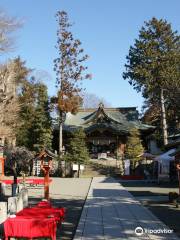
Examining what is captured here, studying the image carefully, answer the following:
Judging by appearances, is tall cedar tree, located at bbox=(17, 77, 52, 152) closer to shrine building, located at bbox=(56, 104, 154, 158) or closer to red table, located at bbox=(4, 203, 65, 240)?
shrine building, located at bbox=(56, 104, 154, 158)

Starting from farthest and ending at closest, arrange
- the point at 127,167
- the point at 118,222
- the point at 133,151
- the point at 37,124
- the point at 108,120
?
the point at 108,120
the point at 37,124
the point at 133,151
the point at 127,167
the point at 118,222

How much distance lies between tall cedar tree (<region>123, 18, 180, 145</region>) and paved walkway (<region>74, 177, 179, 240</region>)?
25296 millimetres

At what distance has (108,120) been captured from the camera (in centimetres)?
4925

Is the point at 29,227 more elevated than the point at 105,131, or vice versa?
the point at 105,131

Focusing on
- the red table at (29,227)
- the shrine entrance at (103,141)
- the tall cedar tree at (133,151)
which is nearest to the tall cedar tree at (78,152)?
the tall cedar tree at (133,151)

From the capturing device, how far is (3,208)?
35.7 ft

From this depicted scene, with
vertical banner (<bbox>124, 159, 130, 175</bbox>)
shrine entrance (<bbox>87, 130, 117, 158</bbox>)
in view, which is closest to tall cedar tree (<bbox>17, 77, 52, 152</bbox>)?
shrine entrance (<bbox>87, 130, 117, 158</bbox>)

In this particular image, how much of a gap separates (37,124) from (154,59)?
13531 mm

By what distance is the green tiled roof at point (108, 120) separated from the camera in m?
47.8

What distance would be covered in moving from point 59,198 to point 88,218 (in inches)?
266

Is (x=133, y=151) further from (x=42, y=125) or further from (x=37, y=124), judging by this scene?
(x=37, y=124)

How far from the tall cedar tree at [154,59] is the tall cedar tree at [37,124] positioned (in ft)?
31.6

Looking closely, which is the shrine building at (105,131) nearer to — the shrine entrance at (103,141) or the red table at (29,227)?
the shrine entrance at (103,141)

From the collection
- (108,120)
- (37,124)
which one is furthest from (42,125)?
(108,120)
